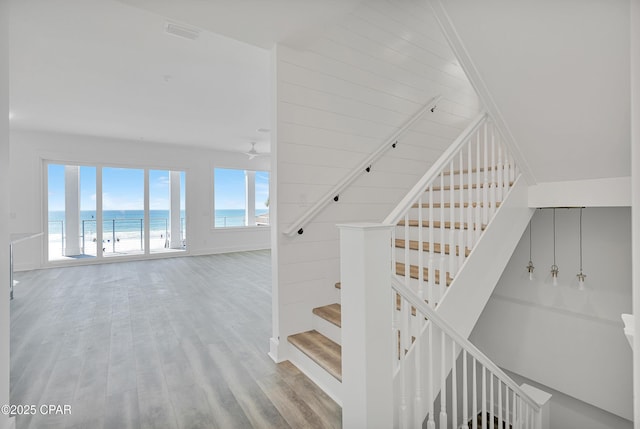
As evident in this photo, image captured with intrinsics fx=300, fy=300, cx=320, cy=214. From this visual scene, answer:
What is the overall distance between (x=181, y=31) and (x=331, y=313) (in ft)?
9.45

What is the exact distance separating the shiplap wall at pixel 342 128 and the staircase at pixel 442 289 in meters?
0.41

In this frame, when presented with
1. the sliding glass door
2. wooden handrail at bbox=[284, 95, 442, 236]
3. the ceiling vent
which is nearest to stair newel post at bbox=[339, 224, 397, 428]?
wooden handrail at bbox=[284, 95, 442, 236]

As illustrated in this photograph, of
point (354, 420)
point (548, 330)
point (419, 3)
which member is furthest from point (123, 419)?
point (419, 3)

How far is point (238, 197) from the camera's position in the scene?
29.2ft

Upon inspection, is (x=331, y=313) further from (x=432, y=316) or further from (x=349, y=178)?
(x=349, y=178)

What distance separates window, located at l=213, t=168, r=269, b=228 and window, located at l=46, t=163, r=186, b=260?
960mm

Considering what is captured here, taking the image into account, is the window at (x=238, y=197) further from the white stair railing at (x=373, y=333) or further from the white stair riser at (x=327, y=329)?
the white stair railing at (x=373, y=333)

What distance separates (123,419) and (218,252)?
6.54 metres

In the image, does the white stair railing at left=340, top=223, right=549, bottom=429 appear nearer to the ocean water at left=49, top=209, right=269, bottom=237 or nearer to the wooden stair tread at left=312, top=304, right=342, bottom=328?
the wooden stair tread at left=312, top=304, right=342, bottom=328

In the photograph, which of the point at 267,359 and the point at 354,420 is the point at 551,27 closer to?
the point at 354,420

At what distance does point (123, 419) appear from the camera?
1.77 meters

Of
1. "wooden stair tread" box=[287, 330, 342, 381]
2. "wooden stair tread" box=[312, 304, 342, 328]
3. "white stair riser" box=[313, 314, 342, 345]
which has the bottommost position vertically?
"wooden stair tread" box=[287, 330, 342, 381]

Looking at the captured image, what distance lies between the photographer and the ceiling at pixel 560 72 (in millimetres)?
1631

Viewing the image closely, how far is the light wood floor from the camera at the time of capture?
1.83 meters
